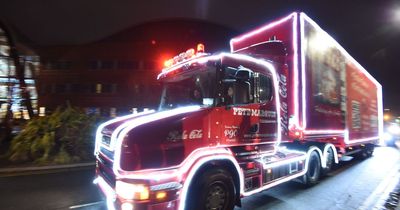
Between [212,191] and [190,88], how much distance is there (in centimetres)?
176

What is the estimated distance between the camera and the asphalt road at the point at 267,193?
6.58 meters

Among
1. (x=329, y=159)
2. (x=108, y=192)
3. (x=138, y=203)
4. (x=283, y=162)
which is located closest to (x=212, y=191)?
(x=138, y=203)

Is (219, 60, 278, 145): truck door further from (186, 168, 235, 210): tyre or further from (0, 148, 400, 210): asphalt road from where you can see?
(0, 148, 400, 210): asphalt road

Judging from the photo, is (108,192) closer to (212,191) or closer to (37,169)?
(212,191)

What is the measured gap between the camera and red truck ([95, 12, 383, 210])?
14.5ft

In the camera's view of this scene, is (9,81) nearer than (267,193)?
No

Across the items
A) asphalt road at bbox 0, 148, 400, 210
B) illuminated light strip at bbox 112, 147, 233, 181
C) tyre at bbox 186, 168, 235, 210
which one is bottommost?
asphalt road at bbox 0, 148, 400, 210

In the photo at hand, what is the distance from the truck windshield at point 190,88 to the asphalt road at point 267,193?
244 centimetres

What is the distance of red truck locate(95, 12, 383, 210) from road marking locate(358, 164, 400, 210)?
1.41 m

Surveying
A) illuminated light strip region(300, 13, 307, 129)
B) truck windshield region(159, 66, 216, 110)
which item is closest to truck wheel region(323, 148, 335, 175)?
illuminated light strip region(300, 13, 307, 129)

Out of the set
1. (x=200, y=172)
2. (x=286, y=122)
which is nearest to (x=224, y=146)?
(x=200, y=172)

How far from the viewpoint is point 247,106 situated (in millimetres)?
5758

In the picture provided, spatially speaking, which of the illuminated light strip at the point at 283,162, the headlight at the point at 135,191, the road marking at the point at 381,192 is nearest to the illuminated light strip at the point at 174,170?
the headlight at the point at 135,191

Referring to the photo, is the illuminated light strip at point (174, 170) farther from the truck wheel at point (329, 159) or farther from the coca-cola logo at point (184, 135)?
the truck wheel at point (329, 159)
